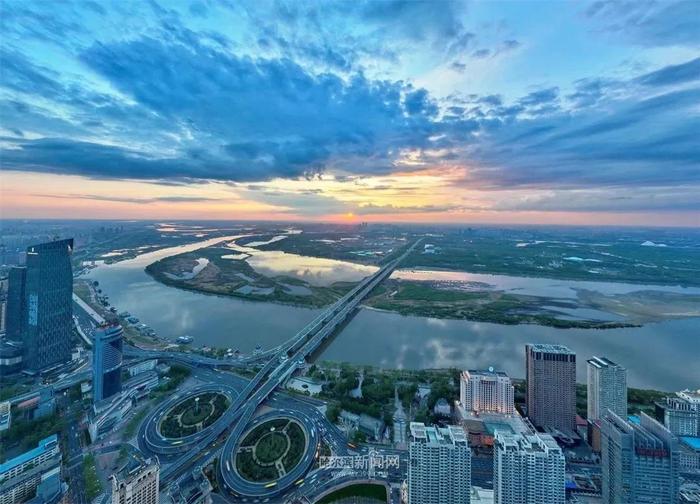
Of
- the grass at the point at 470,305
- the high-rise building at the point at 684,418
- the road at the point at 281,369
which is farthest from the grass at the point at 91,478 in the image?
the grass at the point at 470,305

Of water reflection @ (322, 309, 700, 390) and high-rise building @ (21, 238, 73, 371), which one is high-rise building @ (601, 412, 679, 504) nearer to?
water reflection @ (322, 309, 700, 390)

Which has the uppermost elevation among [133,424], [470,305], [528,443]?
[528,443]

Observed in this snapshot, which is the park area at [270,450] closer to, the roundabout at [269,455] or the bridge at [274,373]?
the roundabout at [269,455]

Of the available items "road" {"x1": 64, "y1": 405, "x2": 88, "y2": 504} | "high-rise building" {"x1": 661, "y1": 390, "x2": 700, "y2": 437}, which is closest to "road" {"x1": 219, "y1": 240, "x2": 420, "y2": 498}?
"road" {"x1": 64, "y1": 405, "x2": 88, "y2": 504}

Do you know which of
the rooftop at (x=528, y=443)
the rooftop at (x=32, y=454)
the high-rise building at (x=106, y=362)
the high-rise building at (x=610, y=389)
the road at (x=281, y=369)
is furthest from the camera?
the high-rise building at (x=106, y=362)

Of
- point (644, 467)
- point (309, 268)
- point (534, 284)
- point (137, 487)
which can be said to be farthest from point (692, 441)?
point (309, 268)

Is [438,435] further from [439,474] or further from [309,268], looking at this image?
[309,268]
